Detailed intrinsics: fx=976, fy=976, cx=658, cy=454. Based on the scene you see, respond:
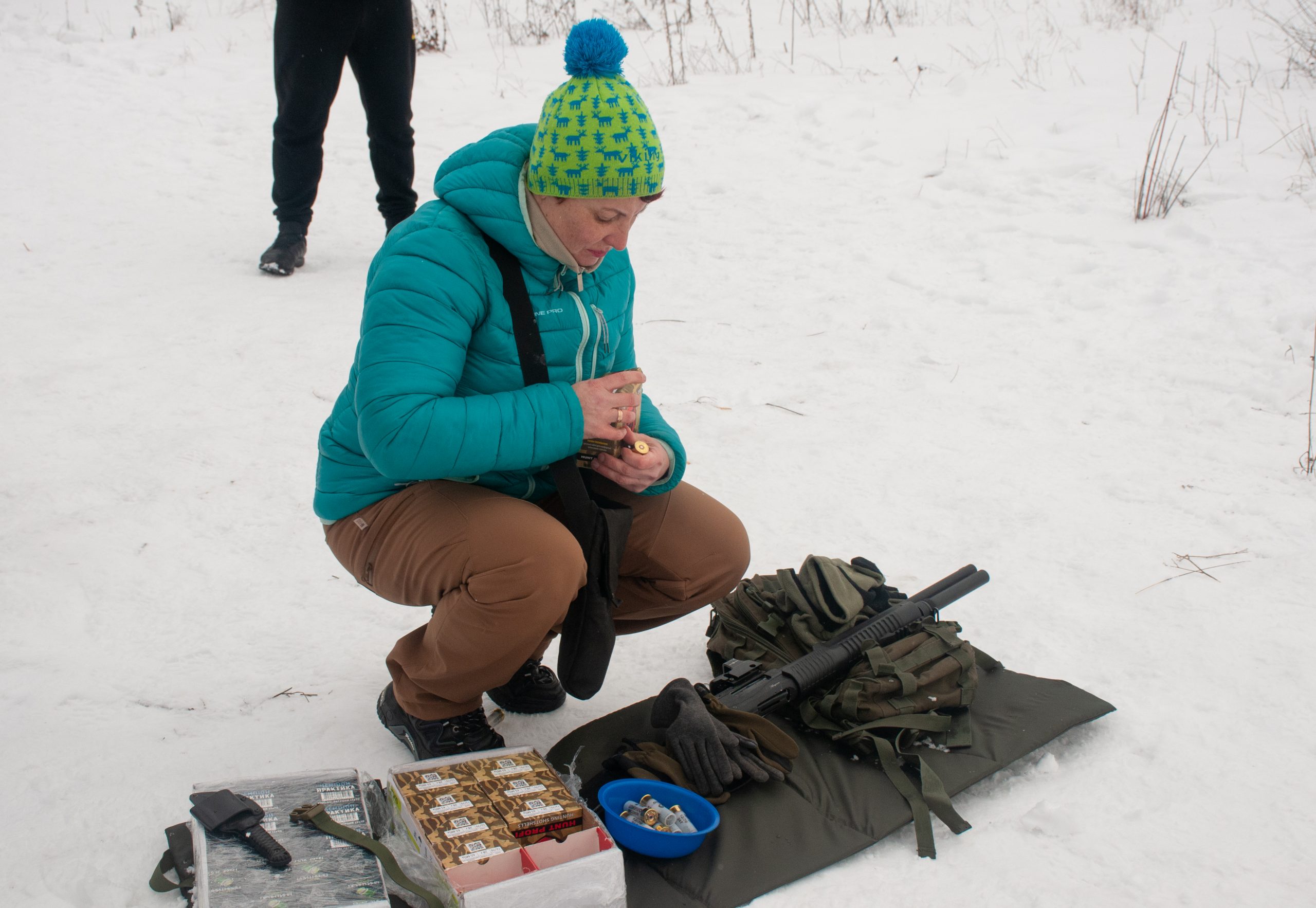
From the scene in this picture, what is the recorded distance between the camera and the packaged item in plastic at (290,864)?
58.8 inches

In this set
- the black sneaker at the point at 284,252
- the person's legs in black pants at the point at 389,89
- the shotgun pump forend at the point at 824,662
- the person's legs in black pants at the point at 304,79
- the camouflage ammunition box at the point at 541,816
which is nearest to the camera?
the camouflage ammunition box at the point at 541,816

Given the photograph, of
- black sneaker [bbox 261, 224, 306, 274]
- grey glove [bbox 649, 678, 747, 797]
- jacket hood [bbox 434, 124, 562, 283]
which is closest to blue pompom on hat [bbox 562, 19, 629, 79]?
jacket hood [bbox 434, 124, 562, 283]

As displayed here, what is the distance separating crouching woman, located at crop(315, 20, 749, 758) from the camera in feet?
5.76

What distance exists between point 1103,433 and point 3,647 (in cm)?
351

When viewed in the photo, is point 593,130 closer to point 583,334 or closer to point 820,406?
point 583,334

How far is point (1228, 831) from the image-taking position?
1944 mm

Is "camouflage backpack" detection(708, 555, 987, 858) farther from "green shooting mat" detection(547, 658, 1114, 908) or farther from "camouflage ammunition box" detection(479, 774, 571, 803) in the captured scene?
"camouflage ammunition box" detection(479, 774, 571, 803)

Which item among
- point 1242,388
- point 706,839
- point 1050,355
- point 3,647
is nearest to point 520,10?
point 1050,355

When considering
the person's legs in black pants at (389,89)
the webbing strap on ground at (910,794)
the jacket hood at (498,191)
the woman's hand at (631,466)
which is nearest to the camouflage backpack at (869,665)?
the webbing strap on ground at (910,794)

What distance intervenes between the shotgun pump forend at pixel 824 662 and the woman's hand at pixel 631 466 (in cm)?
54

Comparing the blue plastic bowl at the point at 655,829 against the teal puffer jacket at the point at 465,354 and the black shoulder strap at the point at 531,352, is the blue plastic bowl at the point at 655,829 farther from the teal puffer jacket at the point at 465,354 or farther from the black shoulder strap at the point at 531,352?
the teal puffer jacket at the point at 465,354

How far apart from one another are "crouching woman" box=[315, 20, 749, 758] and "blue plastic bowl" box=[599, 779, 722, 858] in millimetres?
328

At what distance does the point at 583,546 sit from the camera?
2.00m

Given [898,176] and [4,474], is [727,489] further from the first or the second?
[898,176]
